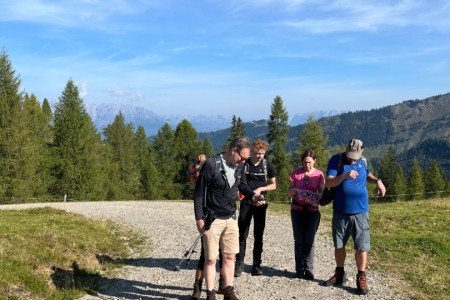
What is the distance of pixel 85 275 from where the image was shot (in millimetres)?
9578

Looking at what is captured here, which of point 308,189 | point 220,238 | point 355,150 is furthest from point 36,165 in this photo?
point 355,150

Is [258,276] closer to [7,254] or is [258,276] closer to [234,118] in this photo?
[7,254]

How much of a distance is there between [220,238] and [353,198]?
275cm

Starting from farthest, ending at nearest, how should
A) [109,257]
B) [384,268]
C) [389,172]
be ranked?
[389,172], [109,257], [384,268]

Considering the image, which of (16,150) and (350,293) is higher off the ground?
(16,150)

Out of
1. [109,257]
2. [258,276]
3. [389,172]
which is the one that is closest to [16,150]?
[109,257]

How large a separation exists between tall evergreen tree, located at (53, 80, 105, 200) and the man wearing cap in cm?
3798

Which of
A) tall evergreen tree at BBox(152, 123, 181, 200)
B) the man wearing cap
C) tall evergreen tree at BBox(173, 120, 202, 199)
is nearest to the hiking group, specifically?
the man wearing cap

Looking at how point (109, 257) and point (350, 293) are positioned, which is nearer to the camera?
point (350, 293)

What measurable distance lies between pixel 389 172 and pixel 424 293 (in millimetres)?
76551

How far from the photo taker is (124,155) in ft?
210

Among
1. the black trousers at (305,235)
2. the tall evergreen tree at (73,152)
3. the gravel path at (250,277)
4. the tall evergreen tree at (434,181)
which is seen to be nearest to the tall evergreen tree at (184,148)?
the tall evergreen tree at (73,152)

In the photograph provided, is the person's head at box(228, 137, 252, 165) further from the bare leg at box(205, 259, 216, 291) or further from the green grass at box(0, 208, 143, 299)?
the green grass at box(0, 208, 143, 299)

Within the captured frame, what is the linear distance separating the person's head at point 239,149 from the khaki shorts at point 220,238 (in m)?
1.16
